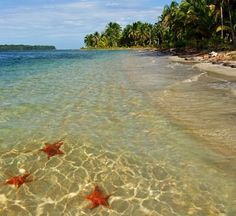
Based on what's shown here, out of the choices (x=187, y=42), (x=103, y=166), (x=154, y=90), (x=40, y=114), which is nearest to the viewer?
(x=103, y=166)

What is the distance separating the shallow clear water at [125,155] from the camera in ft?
25.2

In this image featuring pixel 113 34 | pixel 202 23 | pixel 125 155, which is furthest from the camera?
pixel 113 34

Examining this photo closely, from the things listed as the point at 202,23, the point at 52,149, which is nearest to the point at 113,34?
the point at 202,23

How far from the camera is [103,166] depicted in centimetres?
954

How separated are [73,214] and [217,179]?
3.81 m

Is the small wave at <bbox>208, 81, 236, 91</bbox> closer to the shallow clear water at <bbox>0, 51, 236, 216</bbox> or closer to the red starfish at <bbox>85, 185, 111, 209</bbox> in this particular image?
the shallow clear water at <bbox>0, 51, 236, 216</bbox>

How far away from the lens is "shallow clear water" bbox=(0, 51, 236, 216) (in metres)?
7.68

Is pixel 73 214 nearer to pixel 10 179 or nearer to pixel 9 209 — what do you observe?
pixel 9 209

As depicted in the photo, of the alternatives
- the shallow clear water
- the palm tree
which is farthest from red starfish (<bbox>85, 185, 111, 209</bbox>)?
the palm tree

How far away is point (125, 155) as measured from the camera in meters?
10.3

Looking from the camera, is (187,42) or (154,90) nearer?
(154,90)

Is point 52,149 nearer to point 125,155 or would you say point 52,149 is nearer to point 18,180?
point 18,180

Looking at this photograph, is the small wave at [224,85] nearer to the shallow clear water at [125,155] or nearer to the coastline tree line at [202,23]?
the shallow clear water at [125,155]

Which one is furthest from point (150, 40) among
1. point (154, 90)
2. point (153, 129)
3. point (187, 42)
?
point (153, 129)
